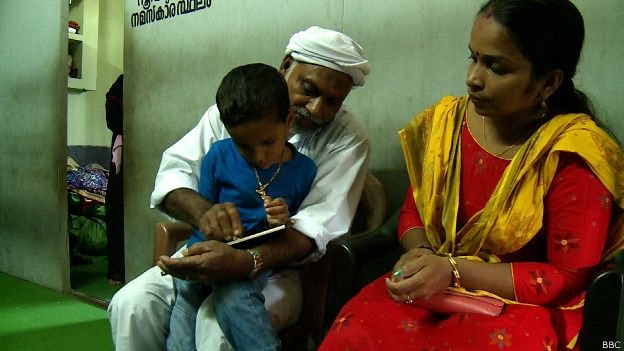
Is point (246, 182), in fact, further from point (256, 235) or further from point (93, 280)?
point (93, 280)

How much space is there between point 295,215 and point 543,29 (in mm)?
854

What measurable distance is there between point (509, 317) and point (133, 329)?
3.56 ft

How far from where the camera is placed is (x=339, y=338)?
1.33 m

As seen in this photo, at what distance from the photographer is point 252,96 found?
5.00 feet

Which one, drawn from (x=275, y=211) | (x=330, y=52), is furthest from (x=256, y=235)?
(x=330, y=52)

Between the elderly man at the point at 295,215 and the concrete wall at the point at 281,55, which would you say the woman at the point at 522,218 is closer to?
the elderly man at the point at 295,215

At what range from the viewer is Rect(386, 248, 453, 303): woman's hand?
4.48 ft

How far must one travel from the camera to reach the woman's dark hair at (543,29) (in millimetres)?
1386

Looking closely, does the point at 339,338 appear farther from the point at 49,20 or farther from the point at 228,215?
the point at 49,20

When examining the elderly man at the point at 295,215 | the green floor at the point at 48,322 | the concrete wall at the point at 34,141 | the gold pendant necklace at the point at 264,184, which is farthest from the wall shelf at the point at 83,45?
the gold pendant necklace at the point at 264,184

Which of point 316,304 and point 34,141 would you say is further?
point 34,141

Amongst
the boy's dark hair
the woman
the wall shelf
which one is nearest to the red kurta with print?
the woman

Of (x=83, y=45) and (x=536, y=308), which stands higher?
(x=83, y=45)

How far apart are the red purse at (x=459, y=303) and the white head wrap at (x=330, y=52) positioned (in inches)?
31.7
